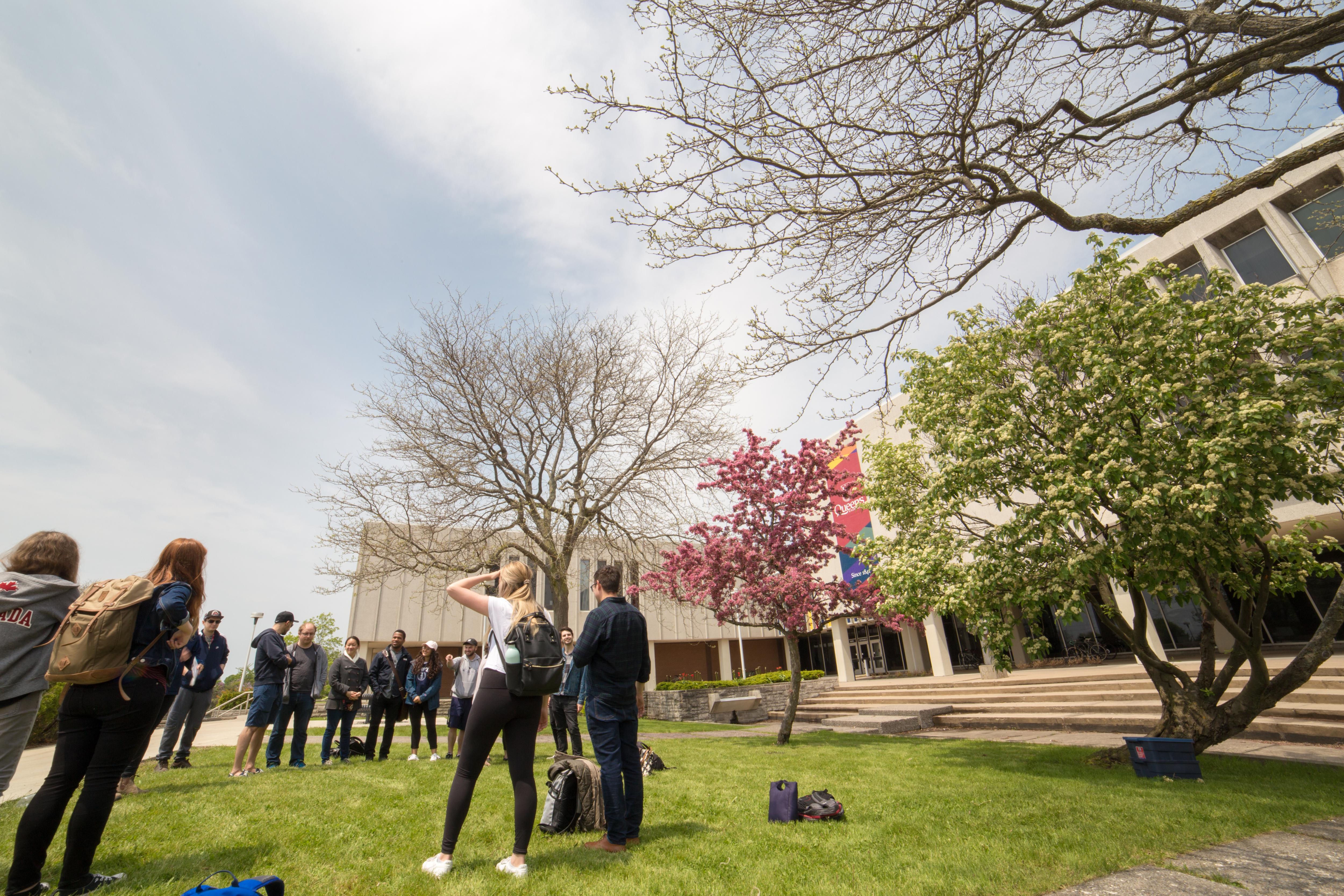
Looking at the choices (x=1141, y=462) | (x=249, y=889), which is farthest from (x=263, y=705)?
(x=1141, y=462)

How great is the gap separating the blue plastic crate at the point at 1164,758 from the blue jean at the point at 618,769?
5832mm

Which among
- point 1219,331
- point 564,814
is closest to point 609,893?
point 564,814

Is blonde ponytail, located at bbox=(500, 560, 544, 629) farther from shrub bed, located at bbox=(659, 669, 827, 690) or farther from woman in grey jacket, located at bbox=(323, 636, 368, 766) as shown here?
shrub bed, located at bbox=(659, 669, 827, 690)

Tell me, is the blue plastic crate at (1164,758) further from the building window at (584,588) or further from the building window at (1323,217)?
the building window at (584,588)

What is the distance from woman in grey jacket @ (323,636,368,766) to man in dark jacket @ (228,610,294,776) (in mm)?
1026

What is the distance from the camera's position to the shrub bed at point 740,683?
20.9 metres

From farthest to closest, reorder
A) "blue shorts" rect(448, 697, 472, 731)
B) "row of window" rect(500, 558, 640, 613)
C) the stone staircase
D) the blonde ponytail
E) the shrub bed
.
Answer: "row of window" rect(500, 558, 640, 613), the shrub bed, the stone staircase, "blue shorts" rect(448, 697, 472, 731), the blonde ponytail

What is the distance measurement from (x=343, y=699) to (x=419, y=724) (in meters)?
1.12

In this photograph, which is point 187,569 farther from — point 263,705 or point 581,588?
point 581,588

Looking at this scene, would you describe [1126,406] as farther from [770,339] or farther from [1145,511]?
[770,339]

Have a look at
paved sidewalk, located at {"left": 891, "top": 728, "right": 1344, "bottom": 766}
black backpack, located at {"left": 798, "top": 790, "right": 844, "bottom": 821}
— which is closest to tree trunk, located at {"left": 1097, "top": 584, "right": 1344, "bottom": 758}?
paved sidewalk, located at {"left": 891, "top": 728, "right": 1344, "bottom": 766}

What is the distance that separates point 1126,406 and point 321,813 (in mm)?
8573

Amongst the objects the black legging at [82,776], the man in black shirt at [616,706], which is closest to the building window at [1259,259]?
the man in black shirt at [616,706]

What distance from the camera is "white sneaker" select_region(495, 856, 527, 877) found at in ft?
10.4
